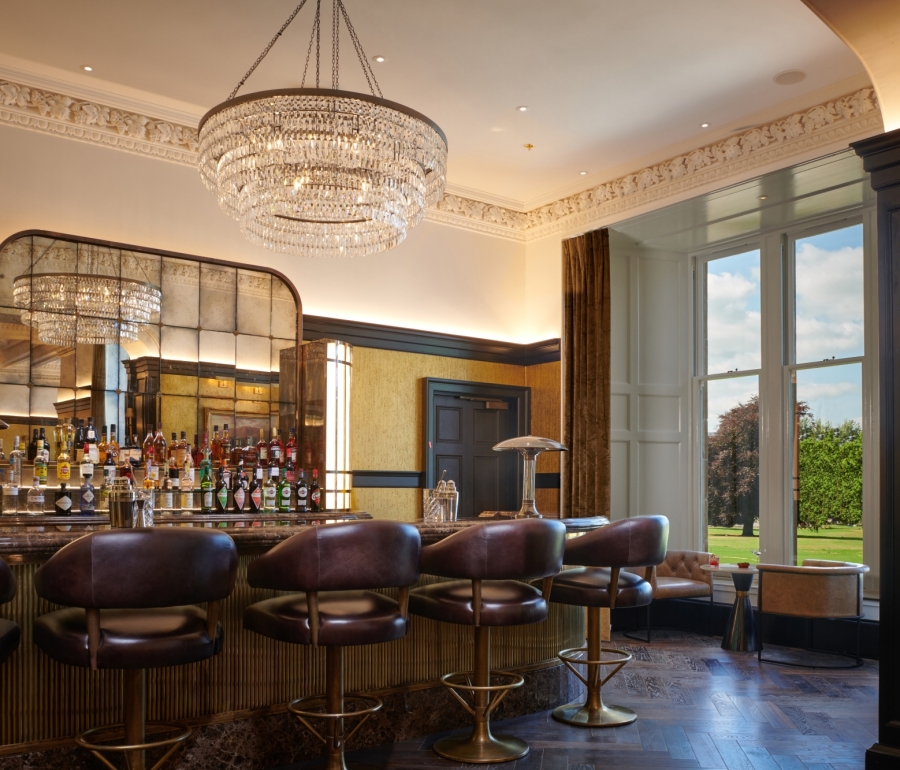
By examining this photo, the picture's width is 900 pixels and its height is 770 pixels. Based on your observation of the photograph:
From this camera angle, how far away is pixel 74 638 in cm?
250

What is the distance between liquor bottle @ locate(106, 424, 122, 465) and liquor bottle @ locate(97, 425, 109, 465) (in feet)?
0.08

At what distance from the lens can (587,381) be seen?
7.39 meters

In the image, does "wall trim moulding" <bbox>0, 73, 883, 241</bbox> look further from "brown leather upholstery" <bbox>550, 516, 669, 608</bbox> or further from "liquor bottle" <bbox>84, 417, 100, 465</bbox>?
"brown leather upholstery" <bbox>550, 516, 669, 608</bbox>

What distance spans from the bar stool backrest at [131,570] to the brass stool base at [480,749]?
5.11ft

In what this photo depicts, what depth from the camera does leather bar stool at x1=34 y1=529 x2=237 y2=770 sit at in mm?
2438

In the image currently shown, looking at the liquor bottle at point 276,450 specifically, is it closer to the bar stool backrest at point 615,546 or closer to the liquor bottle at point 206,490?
the liquor bottle at point 206,490

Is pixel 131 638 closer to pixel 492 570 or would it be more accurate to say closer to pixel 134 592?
pixel 134 592

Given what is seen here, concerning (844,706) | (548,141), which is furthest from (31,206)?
(844,706)

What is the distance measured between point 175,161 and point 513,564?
14.9 feet

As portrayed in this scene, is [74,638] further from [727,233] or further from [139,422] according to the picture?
[727,233]

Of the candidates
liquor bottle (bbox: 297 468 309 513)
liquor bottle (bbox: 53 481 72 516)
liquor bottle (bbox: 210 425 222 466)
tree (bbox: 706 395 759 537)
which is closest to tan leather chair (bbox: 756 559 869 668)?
tree (bbox: 706 395 759 537)

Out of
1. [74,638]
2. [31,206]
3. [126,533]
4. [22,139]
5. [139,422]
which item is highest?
[22,139]

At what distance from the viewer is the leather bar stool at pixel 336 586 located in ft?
9.15

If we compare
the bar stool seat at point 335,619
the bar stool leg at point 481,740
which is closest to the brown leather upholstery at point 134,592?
the bar stool seat at point 335,619
